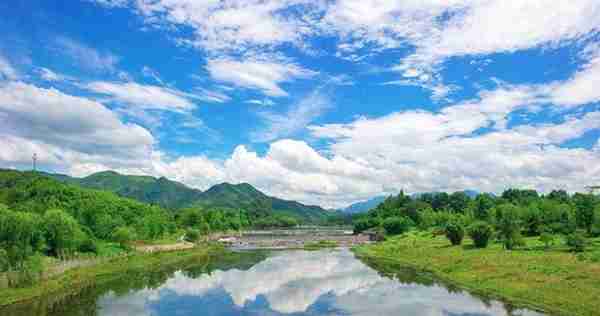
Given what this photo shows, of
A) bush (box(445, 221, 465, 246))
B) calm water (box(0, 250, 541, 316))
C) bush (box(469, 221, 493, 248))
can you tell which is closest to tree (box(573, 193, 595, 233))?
bush (box(469, 221, 493, 248))

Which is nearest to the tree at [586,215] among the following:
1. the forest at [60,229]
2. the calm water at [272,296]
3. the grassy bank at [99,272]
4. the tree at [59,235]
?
the calm water at [272,296]

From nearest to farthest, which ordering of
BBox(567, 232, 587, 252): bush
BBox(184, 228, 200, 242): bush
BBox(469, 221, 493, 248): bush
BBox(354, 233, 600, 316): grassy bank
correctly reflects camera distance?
BBox(354, 233, 600, 316): grassy bank
BBox(567, 232, 587, 252): bush
BBox(469, 221, 493, 248): bush
BBox(184, 228, 200, 242): bush

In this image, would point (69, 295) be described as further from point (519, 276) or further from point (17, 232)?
point (519, 276)

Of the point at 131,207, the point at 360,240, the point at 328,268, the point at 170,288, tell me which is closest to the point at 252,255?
the point at 328,268

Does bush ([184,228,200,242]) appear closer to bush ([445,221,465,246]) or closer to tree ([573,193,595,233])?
bush ([445,221,465,246])

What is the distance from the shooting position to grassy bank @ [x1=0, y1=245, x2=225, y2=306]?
4994 centimetres

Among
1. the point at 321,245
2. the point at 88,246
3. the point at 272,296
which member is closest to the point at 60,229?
the point at 88,246

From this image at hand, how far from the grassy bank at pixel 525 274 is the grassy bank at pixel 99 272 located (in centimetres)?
4096

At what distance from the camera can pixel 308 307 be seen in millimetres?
49156

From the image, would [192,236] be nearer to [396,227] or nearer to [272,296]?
[396,227]

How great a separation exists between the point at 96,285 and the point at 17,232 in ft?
62.1

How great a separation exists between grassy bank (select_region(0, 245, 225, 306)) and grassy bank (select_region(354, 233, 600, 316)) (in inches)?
1613

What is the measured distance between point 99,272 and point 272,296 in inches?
1127

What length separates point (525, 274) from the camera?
5400cm
